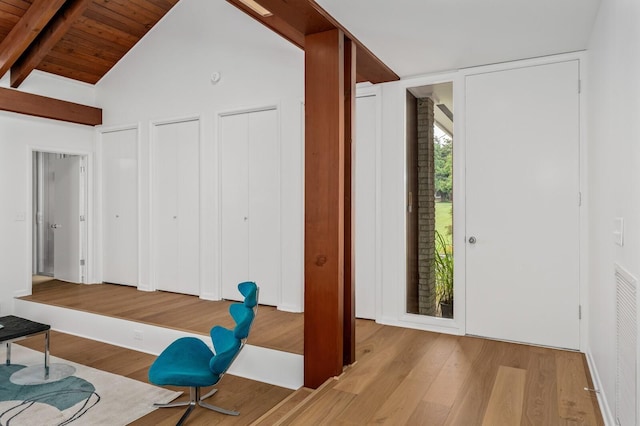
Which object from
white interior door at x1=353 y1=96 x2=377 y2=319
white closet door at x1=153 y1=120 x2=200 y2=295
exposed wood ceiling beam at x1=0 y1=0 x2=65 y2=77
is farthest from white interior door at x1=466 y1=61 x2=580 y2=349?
exposed wood ceiling beam at x1=0 y1=0 x2=65 y2=77

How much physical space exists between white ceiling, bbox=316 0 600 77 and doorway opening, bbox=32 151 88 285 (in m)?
4.95

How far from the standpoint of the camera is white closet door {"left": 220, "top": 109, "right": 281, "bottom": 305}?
180 inches

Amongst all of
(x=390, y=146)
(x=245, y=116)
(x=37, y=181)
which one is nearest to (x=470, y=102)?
(x=390, y=146)

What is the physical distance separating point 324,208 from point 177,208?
10.3 feet

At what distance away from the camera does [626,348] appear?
1.71m

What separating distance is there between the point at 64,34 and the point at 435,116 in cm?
446

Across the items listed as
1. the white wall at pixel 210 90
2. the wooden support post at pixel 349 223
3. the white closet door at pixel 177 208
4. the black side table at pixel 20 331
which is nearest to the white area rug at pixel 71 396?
the black side table at pixel 20 331

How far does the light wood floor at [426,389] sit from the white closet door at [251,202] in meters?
1.09

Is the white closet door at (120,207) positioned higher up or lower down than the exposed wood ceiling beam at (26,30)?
lower down

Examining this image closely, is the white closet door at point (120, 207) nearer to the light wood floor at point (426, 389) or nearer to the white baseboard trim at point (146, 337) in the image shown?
the white baseboard trim at point (146, 337)

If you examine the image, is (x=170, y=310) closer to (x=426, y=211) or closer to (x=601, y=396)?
(x=426, y=211)

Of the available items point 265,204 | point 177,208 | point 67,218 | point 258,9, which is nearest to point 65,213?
point 67,218

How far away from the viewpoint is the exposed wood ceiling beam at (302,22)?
8.03 ft

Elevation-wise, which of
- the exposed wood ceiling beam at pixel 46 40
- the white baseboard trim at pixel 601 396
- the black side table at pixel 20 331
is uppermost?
the exposed wood ceiling beam at pixel 46 40
